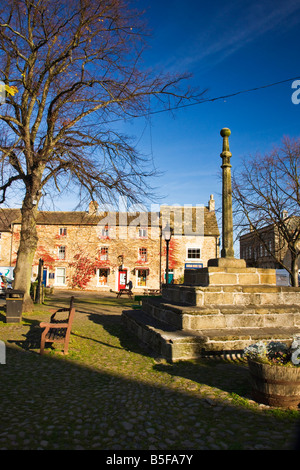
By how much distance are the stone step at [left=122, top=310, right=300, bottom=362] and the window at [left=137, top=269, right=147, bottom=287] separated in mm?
24566

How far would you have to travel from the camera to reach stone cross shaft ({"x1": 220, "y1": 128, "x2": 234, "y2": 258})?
26.7 feet

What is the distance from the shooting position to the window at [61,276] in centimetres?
3247

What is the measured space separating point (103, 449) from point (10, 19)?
1368cm

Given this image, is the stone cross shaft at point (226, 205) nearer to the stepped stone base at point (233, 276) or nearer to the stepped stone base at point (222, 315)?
the stepped stone base at point (222, 315)

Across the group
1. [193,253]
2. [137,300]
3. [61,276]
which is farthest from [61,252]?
[137,300]

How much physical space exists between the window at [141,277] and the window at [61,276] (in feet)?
24.1

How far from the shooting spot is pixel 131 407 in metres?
3.94

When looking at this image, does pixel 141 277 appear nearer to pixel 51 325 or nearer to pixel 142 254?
pixel 142 254

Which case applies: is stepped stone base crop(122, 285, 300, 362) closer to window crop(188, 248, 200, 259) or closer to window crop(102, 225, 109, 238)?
window crop(188, 248, 200, 259)

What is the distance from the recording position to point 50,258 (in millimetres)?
32344

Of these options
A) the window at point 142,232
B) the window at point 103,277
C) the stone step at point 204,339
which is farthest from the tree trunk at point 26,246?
the window at point 142,232

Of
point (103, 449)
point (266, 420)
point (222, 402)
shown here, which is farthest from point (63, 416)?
point (266, 420)

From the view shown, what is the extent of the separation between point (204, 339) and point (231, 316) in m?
1.00
